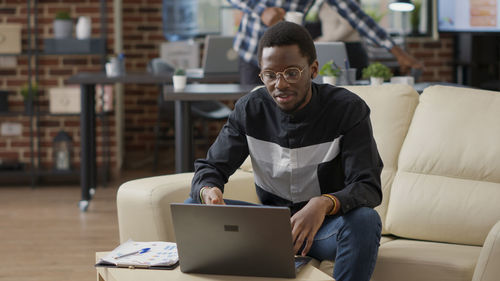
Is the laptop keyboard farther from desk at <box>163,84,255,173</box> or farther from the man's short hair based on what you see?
desk at <box>163,84,255,173</box>

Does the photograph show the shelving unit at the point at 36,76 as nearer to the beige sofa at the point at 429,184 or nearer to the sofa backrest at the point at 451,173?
the beige sofa at the point at 429,184

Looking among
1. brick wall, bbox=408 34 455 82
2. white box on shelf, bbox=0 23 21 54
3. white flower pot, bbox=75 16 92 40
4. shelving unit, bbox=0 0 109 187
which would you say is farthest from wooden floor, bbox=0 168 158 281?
brick wall, bbox=408 34 455 82

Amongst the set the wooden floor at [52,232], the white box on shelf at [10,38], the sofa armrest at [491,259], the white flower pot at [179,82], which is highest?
the white box on shelf at [10,38]

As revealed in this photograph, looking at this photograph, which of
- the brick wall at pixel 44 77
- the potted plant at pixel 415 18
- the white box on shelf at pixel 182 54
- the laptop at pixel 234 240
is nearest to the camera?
the laptop at pixel 234 240

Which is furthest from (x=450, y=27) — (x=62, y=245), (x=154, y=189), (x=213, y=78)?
(x=154, y=189)

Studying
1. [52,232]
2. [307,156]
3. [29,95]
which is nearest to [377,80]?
[307,156]

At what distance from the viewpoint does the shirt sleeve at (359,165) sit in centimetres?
192

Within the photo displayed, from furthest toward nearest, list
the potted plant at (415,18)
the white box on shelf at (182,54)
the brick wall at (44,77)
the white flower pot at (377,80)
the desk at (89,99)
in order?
the potted plant at (415,18), the white box on shelf at (182,54), the brick wall at (44,77), the desk at (89,99), the white flower pot at (377,80)

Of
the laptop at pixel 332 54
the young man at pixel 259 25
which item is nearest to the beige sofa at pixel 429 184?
the laptop at pixel 332 54

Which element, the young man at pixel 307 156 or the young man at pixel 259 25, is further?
the young man at pixel 259 25

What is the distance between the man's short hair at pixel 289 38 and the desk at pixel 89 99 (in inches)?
94.2

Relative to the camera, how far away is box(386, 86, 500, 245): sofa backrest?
2.32 m

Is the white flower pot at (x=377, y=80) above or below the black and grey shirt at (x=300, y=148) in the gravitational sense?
above

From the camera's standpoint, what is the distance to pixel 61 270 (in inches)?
128
